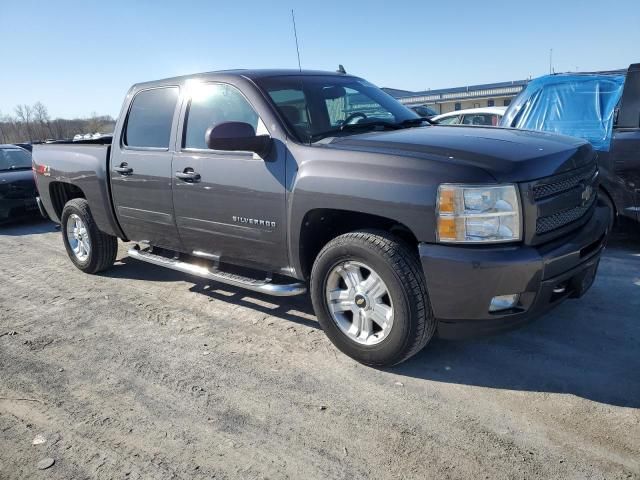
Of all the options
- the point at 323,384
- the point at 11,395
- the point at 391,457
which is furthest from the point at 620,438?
the point at 11,395

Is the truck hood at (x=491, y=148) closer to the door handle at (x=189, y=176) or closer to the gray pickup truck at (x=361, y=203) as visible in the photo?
the gray pickup truck at (x=361, y=203)

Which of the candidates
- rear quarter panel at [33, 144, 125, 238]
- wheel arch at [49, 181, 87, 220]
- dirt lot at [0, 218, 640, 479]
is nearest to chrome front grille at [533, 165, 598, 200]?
dirt lot at [0, 218, 640, 479]

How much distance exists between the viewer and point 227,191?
3.83m

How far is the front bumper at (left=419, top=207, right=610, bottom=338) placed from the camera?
8.93 ft

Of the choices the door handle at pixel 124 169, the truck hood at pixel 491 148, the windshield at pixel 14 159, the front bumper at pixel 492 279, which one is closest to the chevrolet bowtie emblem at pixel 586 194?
the truck hood at pixel 491 148

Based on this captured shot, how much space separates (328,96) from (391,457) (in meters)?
2.74

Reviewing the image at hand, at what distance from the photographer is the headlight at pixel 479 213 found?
2.74 m

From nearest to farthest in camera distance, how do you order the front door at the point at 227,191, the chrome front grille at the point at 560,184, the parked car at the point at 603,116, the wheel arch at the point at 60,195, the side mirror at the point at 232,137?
the chrome front grille at the point at 560,184
the side mirror at the point at 232,137
the front door at the point at 227,191
the parked car at the point at 603,116
the wheel arch at the point at 60,195

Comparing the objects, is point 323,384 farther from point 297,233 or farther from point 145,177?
point 145,177

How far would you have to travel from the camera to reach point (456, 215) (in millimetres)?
2756

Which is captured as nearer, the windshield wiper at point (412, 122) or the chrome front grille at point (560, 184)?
the chrome front grille at point (560, 184)

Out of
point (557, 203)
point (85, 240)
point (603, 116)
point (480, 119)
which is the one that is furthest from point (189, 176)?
point (480, 119)

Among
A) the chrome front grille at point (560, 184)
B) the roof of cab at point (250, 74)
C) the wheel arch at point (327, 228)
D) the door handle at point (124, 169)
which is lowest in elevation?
the wheel arch at point (327, 228)

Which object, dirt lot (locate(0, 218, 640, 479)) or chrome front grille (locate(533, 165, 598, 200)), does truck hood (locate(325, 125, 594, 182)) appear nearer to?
chrome front grille (locate(533, 165, 598, 200))
